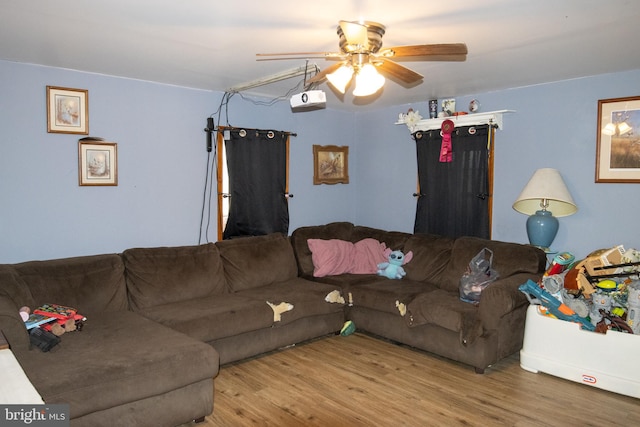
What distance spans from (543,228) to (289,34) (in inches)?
107

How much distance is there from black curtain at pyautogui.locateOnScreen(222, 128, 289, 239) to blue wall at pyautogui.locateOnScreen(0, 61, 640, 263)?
0.18 metres

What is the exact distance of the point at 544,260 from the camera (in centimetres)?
385

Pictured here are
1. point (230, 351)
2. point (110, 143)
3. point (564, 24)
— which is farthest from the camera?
point (110, 143)

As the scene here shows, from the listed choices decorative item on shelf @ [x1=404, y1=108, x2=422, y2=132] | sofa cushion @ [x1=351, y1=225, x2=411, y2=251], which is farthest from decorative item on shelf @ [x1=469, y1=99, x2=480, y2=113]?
sofa cushion @ [x1=351, y1=225, x2=411, y2=251]

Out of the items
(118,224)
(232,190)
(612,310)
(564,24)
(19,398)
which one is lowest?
(612,310)

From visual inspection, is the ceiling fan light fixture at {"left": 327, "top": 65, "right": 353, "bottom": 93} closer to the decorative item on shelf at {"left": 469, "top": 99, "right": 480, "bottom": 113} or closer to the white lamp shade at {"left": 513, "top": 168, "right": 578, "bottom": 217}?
the white lamp shade at {"left": 513, "top": 168, "right": 578, "bottom": 217}

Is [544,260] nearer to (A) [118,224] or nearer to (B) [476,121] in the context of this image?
(B) [476,121]

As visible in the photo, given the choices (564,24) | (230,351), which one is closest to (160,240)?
(230,351)

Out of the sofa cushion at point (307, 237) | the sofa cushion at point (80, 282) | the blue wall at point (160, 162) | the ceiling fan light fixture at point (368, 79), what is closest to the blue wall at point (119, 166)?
the blue wall at point (160, 162)

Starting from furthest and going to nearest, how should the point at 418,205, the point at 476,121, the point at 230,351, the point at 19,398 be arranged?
the point at 418,205
the point at 476,121
the point at 230,351
the point at 19,398

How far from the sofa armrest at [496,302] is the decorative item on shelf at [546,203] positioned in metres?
0.78

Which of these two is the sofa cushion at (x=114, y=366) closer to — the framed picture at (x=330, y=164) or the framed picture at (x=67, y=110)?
the framed picture at (x=67, y=110)

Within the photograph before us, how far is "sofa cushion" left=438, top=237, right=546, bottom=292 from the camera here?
12.4 ft

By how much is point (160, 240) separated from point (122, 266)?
671 millimetres
